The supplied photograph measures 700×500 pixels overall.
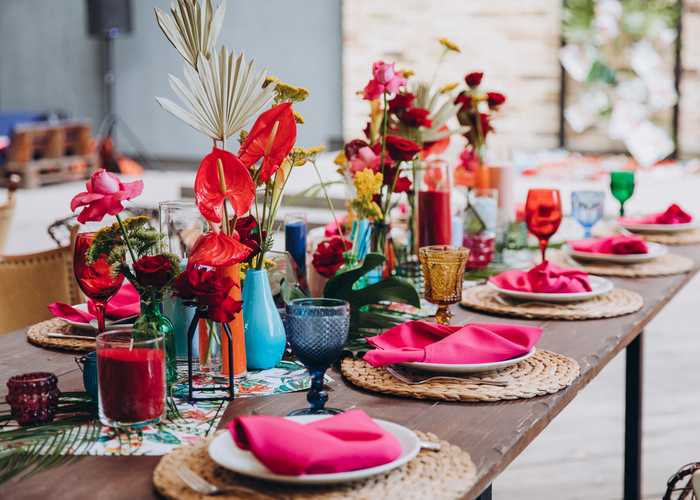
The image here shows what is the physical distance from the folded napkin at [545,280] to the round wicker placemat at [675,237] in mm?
725

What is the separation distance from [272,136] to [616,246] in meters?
1.11

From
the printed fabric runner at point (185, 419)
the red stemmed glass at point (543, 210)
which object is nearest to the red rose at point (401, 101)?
the red stemmed glass at point (543, 210)

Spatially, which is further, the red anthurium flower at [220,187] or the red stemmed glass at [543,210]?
the red stemmed glass at [543,210]


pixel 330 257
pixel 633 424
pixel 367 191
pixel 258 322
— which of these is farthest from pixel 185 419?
pixel 633 424

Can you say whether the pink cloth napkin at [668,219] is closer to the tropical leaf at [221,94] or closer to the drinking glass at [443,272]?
the drinking glass at [443,272]

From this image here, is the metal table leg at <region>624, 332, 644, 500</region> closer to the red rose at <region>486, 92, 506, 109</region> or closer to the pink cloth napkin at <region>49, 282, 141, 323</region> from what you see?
the red rose at <region>486, 92, 506, 109</region>

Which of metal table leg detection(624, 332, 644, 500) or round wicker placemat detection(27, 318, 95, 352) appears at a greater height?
round wicker placemat detection(27, 318, 95, 352)

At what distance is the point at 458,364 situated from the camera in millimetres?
1263

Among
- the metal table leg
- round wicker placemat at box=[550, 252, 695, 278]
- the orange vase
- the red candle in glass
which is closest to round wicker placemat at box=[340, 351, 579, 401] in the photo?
the orange vase

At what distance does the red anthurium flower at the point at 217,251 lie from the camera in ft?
3.80

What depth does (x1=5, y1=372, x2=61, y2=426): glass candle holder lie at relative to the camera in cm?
112

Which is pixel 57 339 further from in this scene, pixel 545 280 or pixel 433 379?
pixel 545 280

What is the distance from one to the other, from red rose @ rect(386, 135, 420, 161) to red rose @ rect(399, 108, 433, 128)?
197mm

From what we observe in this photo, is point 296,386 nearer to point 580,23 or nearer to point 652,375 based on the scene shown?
point 652,375
